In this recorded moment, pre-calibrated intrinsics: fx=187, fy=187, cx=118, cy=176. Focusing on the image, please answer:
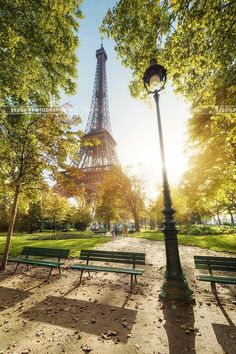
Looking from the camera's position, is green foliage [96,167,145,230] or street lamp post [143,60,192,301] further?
green foliage [96,167,145,230]

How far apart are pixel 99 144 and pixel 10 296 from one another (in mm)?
41336

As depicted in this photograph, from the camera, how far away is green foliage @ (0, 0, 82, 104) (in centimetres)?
561

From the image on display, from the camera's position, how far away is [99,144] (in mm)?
44969

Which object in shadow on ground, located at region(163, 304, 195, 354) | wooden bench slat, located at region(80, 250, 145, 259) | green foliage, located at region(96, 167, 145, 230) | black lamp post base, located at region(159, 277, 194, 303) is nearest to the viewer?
shadow on ground, located at region(163, 304, 195, 354)

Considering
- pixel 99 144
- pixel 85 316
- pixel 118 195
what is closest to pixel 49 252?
pixel 85 316

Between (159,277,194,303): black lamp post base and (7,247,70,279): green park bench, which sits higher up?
(7,247,70,279): green park bench

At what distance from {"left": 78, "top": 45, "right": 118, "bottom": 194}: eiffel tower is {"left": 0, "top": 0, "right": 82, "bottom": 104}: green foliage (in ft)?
107

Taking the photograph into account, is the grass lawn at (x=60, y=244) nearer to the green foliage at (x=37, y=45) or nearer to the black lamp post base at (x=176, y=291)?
the black lamp post base at (x=176, y=291)

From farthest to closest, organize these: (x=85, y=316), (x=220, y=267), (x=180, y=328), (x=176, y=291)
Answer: (x=220, y=267), (x=176, y=291), (x=85, y=316), (x=180, y=328)

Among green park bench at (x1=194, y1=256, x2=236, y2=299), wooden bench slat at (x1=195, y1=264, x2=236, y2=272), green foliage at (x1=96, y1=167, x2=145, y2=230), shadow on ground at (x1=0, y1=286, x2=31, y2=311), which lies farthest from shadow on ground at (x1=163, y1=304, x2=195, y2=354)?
green foliage at (x1=96, y1=167, x2=145, y2=230)

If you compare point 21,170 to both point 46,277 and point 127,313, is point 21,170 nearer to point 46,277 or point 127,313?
point 46,277

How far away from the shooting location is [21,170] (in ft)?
26.8

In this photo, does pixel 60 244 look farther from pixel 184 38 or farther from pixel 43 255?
pixel 184 38

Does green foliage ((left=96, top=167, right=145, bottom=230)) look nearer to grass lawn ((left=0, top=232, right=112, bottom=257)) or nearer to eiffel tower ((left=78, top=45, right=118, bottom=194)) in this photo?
eiffel tower ((left=78, top=45, right=118, bottom=194))
